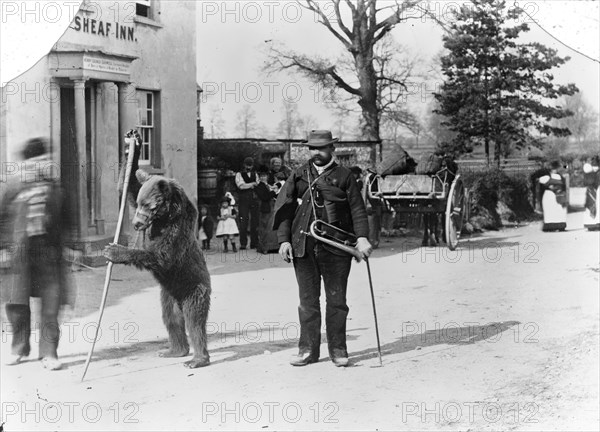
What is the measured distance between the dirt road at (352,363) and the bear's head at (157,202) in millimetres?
421

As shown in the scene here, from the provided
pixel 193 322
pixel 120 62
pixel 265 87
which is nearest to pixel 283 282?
pixel 193 322

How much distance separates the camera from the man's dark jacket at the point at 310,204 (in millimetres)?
5637

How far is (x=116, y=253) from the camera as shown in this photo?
18.1 feet

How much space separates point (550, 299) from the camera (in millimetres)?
6562

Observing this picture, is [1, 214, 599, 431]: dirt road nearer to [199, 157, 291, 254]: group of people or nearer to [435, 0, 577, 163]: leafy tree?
[199, 157, 291, 254]: group of people

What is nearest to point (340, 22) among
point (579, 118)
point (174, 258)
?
point (174, 258)

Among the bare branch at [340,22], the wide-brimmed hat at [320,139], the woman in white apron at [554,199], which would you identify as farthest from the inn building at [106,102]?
the woman in white apron at [554,199]

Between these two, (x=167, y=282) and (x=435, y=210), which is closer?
(x=167, y=282)

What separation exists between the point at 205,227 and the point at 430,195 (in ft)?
6.98

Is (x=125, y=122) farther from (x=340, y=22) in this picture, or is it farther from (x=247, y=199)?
(x=340, y=22)

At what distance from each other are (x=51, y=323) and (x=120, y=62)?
5.96ft

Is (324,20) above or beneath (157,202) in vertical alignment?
above

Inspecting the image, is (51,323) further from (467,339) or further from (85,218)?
(467,339)

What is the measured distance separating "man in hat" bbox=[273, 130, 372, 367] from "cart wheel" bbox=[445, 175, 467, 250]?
107 cm
